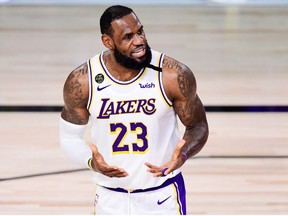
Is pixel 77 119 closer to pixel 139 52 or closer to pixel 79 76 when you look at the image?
pixel 79 76

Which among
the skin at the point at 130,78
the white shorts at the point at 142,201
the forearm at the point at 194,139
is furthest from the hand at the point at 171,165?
the white shorts at the point at 142,201

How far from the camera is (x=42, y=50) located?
33.7 feet

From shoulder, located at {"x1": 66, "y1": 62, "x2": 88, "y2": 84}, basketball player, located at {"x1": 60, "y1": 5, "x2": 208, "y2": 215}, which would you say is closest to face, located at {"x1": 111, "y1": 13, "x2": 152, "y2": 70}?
basketball player, located at {"x1": 60, "y1": 5, "x2": 208, "y2": 215}

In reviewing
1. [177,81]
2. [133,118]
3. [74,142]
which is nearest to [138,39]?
[177,81]

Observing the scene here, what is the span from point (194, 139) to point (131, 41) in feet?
1.89

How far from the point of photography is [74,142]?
4297 millimetres

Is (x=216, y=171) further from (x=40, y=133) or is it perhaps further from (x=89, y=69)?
(x=89, y=69)

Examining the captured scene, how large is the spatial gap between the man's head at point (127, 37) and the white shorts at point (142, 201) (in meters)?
0.67

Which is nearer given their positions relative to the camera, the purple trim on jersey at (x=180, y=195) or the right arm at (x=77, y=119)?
the right arm at (x=77, y=119)

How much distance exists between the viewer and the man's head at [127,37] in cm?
394

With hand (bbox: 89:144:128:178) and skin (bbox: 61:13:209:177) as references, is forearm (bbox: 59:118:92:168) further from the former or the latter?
hand (bbox: 89:144:128:178)

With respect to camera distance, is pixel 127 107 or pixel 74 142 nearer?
pixel 127 107

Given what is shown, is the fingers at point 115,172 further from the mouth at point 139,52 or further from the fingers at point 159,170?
the mouth at point 139,52

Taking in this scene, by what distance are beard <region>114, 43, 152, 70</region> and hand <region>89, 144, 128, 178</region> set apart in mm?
408
